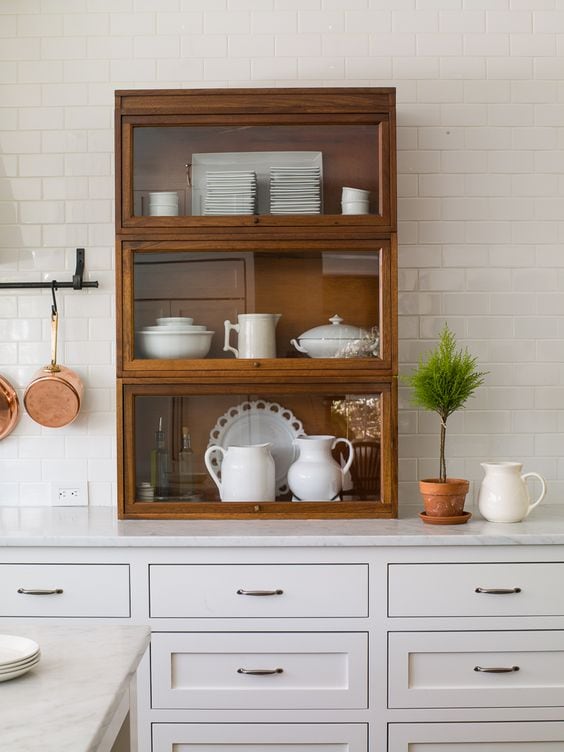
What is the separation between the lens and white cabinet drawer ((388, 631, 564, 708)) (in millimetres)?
2691

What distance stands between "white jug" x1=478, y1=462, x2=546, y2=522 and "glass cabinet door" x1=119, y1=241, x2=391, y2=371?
1.78 feet

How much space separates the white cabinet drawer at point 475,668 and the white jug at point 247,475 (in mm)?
644

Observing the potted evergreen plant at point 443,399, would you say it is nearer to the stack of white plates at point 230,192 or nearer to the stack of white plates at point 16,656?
the stack of white plates at point 230,192

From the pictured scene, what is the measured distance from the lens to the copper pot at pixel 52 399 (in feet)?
10.5

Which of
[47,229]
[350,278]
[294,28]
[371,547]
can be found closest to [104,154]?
[47,229]

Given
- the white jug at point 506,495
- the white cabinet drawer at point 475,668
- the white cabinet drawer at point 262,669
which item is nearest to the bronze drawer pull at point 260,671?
the white cabinet drawer at point 262,669

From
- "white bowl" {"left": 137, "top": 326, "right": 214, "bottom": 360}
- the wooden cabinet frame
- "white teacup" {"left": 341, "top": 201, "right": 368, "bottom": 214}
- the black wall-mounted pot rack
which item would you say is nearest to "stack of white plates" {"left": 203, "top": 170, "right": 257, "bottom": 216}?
the wooden cabinet frame

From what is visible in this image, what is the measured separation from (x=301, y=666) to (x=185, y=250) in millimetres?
1394

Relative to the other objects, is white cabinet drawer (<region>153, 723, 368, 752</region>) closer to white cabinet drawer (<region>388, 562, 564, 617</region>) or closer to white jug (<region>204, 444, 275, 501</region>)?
white cabinet drawer (<region>388, 562, 564, 617</region>)

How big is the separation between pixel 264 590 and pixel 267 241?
1.14 meters

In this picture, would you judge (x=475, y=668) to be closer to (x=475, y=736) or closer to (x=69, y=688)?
(x=475, y=736)

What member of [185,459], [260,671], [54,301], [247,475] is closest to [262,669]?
[260,671]

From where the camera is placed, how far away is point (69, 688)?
1.49m

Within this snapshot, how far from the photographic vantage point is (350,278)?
2984mm
